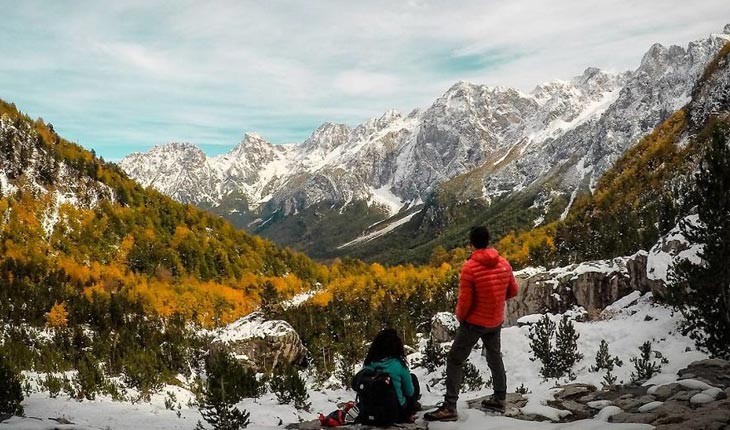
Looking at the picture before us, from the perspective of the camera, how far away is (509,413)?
9.64 metres

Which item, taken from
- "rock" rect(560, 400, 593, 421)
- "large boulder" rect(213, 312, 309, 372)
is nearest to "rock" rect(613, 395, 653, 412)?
"rock" rect(560, 400, 593, 421)

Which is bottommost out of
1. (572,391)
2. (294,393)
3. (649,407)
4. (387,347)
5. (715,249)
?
(294,393)

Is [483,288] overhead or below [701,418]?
overhead

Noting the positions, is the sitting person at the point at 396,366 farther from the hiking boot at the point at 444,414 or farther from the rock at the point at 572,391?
the rock at the point at 572,391

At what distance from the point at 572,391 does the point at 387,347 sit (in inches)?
207

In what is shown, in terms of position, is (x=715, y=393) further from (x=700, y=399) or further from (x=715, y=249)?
(x=715, y=249)

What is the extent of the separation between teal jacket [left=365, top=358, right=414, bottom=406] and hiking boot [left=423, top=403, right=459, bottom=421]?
677mm

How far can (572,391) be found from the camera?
37.1ft

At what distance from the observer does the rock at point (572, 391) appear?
36.0 ft

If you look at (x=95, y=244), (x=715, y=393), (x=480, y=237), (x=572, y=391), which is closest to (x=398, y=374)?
(x=480, y=237)

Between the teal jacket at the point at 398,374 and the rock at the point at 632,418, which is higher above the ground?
the teal jacket at the point at 398,374

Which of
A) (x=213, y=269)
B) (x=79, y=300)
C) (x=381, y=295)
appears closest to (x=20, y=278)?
(x=79, y=300)

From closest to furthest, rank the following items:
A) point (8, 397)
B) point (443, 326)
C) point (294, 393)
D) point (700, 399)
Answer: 1. point (700, 399)
2. point (8, 397)
3. point (294, 393)
4. point (443, 326)

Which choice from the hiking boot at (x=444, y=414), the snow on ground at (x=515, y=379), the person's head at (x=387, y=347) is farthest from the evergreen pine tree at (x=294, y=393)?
the person's head at (x=387, y=347)
